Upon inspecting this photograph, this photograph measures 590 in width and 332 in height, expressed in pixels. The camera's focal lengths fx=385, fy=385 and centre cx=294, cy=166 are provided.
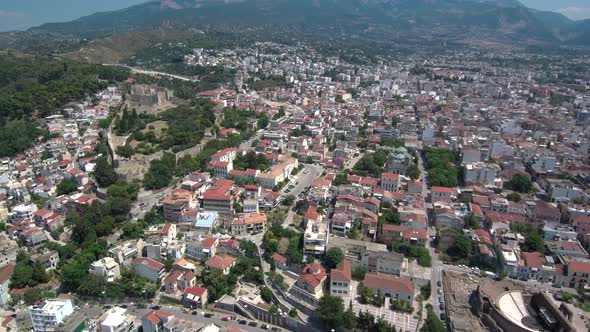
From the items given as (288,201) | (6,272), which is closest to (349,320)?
(288,201)

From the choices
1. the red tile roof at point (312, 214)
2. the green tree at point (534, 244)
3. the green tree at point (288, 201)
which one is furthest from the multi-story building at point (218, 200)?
the green tree at point (534, 244)

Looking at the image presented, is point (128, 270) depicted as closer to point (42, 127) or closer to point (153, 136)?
point (153, 136)

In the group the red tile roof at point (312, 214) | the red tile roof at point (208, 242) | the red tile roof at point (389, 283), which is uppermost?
the red tile roof at point (312, 214)

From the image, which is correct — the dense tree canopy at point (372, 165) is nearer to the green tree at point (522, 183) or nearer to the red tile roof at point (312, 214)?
the red tile roof at point (312, 214)

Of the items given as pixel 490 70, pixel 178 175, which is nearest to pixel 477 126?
pixel 178 175

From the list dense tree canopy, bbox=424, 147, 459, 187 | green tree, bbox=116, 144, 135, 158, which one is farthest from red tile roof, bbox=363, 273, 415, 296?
green tree, bbox=116, 144, 135, 158

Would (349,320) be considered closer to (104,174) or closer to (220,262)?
(220,262)

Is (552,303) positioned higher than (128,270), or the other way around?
(552,303)
